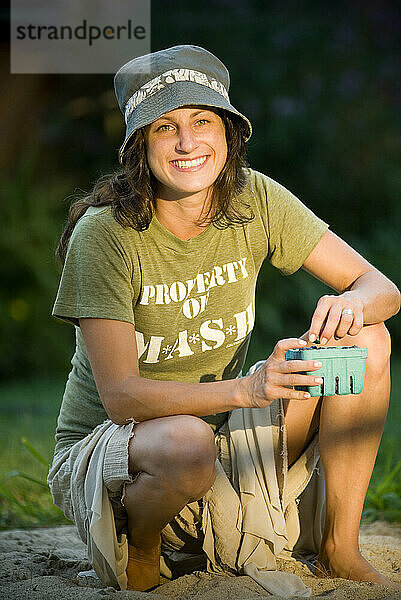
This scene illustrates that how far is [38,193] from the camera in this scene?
5648mm

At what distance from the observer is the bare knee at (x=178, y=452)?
6.54ft

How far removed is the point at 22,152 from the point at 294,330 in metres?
2.09

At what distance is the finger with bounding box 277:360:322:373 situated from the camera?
76.5 inches

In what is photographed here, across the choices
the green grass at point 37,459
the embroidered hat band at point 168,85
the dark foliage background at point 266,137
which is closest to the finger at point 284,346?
the embroidered hat band at point 168,85

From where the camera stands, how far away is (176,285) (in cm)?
228

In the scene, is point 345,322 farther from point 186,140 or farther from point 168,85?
point 168,85

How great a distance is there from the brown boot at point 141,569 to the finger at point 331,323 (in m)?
0.64

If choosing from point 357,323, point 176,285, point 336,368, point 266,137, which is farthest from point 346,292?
point 266,137

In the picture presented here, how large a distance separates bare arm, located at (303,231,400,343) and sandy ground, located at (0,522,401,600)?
591 mm

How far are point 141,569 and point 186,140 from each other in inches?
41.2

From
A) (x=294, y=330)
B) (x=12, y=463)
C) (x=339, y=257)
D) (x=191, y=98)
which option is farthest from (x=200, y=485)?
(x=294, y=330)

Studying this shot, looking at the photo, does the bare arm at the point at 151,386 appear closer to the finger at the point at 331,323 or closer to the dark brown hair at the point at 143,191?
the finger at the point at 331,323

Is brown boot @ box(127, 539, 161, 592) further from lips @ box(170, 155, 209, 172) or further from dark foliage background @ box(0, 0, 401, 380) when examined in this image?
dark foliage background @ box(0, 0, 401, 380)

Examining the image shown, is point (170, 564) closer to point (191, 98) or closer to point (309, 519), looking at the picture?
point (309, 519)
